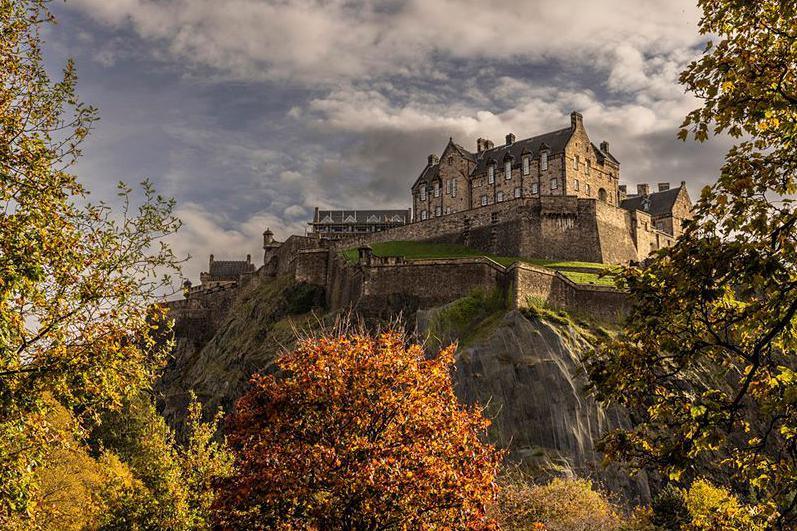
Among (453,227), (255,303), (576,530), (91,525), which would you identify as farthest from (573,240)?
(91,525)

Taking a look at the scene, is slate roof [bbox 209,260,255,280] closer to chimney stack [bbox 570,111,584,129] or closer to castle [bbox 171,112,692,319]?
castle [bbox 171,112,692,319]

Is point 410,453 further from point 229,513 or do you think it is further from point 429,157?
point 429,157

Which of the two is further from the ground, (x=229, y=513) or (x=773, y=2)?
(x=773, y=2)

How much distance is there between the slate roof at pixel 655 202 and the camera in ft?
275

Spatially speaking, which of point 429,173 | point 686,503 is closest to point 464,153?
point 429,173

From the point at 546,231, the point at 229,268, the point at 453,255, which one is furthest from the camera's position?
the point at 229,268

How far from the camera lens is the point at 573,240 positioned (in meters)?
64.3

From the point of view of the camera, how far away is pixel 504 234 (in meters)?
65.2

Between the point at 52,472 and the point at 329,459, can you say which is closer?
the point at 329,459

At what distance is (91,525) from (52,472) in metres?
5.74

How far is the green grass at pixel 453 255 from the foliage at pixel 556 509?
885 inches

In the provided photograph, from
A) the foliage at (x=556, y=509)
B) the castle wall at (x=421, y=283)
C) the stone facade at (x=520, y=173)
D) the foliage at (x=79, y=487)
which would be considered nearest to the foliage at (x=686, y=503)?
the foliage at (x=556, y=509)

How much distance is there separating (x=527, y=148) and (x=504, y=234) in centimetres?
1709

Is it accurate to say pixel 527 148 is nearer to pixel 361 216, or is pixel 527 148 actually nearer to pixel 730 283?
pixel 361 216
